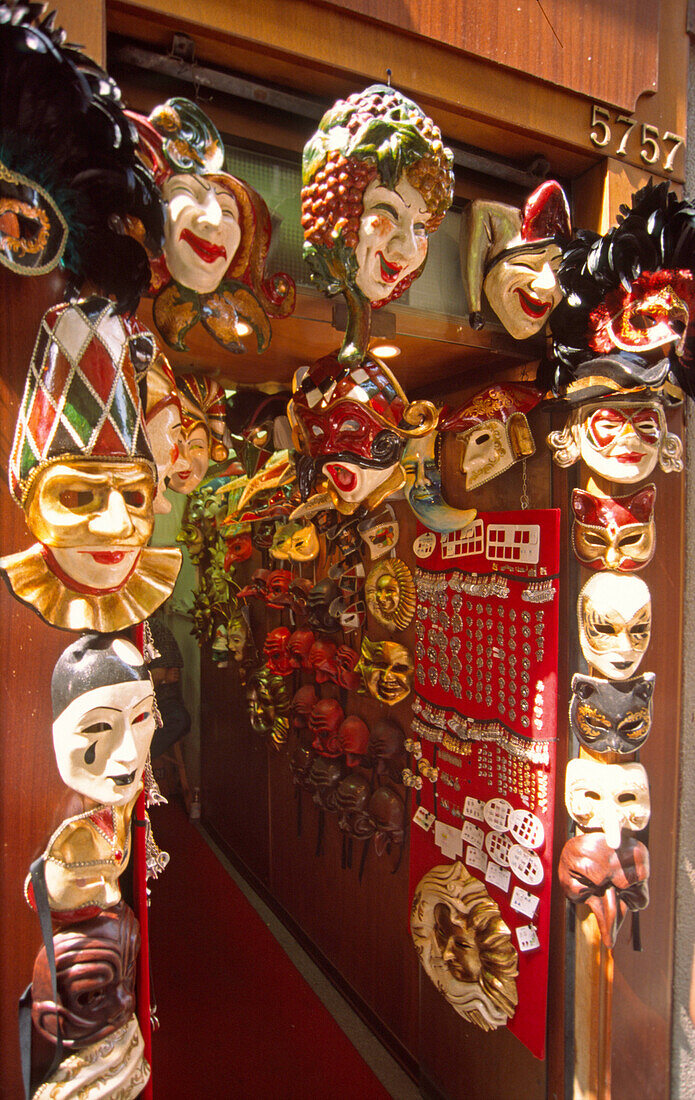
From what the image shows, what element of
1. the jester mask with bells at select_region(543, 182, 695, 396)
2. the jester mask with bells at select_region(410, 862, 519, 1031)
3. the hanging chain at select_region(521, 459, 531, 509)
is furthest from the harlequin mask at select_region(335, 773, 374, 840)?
the jester mask with bells at select_region(543, 182, 695, 396)

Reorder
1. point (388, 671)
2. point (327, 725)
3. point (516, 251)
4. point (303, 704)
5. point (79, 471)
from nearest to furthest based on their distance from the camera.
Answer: point (79, 471) < point (516, 251) < point (388, 671) < point (327, 725) < point (303, 704)

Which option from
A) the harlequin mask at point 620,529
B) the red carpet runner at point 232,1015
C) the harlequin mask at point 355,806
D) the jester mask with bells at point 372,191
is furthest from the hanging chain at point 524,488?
the red carpet runner at point 232,1015

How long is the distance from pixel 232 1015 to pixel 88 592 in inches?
68.3

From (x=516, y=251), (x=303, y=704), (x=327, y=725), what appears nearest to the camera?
(x=516, y=251)

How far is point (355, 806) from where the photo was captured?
62.4 inches

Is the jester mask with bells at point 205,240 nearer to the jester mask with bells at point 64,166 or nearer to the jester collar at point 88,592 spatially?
the jester mask with bells at point 64,166

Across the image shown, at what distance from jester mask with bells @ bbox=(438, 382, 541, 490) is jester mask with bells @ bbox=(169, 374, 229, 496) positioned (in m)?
0.47

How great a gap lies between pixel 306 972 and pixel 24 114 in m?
2.28

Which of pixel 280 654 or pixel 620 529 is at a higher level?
pixel 620 529

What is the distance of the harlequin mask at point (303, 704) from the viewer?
1.74 m

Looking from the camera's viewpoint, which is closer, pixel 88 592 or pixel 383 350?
pixel 88 592

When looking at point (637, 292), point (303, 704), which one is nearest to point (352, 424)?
point (637, 292)

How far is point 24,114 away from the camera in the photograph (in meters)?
0.58

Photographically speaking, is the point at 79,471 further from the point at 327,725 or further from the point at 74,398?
the point at 327,725
